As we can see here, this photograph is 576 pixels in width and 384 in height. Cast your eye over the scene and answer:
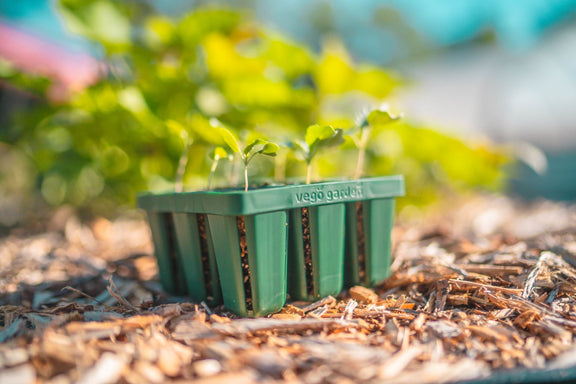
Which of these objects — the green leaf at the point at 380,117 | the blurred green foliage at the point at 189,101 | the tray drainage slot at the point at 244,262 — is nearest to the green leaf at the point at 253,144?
the tray drainage slot at the point at 244,262

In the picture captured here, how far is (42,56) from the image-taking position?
2.43 m

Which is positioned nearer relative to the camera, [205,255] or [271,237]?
[271,237]

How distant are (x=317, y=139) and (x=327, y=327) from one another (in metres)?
0.32

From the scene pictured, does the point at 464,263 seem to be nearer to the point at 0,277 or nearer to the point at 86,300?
the point at 86,300

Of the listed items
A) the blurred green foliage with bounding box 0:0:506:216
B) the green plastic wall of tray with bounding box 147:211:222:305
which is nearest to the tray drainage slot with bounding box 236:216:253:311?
the green plastic wall of tray with bounding box 147:211:222:305

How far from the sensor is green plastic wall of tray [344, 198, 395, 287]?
0.82 metres

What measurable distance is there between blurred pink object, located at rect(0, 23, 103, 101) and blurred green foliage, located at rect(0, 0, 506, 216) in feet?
1.99

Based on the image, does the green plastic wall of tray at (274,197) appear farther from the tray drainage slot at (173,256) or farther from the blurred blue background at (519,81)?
the blurred blue background at (519,81)

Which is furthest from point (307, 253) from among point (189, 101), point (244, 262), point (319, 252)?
point (189, 101)

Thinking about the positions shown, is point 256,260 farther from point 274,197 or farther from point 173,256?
point 173,256

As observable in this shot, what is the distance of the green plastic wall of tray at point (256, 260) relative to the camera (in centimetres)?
67

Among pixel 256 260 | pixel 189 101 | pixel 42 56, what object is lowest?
pixel 256 260

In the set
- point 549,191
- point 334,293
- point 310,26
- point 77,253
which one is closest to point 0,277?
point 77,253

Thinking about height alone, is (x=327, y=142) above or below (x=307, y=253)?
above
